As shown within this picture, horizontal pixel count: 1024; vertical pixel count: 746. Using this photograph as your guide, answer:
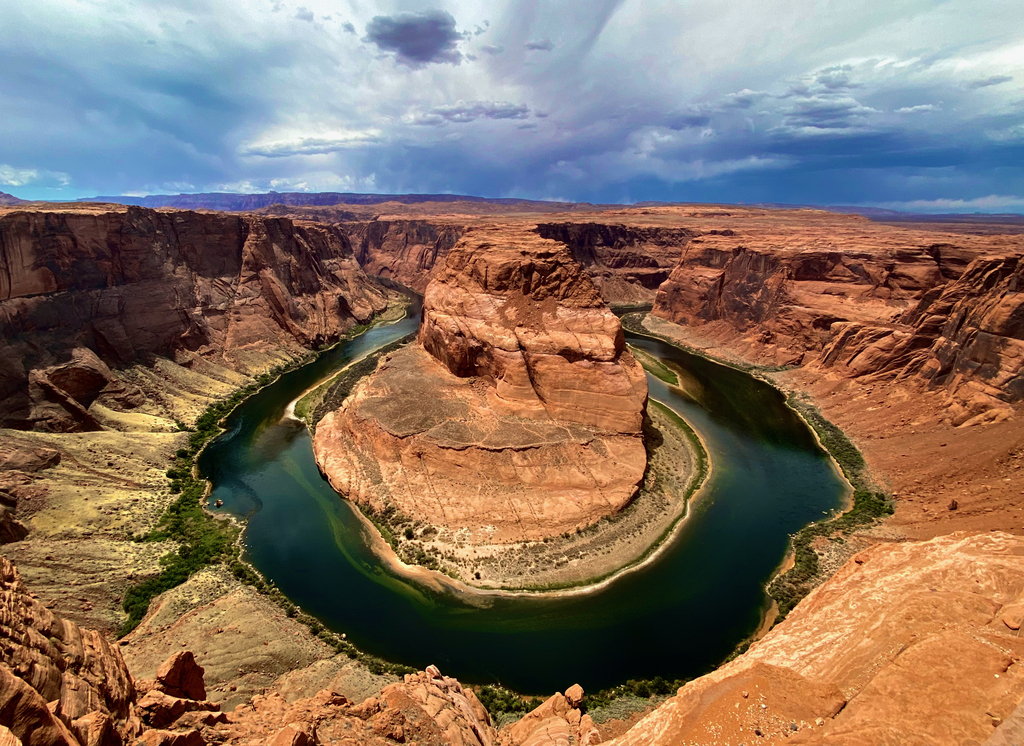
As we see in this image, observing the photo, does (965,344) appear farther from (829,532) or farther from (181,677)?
(181,677)

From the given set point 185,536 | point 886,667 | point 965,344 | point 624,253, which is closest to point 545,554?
point 886,667

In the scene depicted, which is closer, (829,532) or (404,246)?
(829,532)

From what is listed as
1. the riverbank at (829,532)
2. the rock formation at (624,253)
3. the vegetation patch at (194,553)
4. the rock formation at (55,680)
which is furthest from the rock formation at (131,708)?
the rock formation at (624,253)

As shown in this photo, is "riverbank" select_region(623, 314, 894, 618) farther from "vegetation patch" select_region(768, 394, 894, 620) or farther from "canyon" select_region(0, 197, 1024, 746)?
"canyon" select_region(0, 197, 1024, 746)

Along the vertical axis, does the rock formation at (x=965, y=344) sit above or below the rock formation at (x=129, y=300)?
below

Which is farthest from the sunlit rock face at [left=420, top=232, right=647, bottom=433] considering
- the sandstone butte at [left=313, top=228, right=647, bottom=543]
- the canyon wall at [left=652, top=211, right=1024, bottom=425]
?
the canyon wall at [left=652, top=211, right=1024, bottom=425]

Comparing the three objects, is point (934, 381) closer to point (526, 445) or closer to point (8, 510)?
point (526, 445)

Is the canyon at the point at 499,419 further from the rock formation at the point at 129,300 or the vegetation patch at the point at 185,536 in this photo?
the vegetation patch at the point at 185,536
